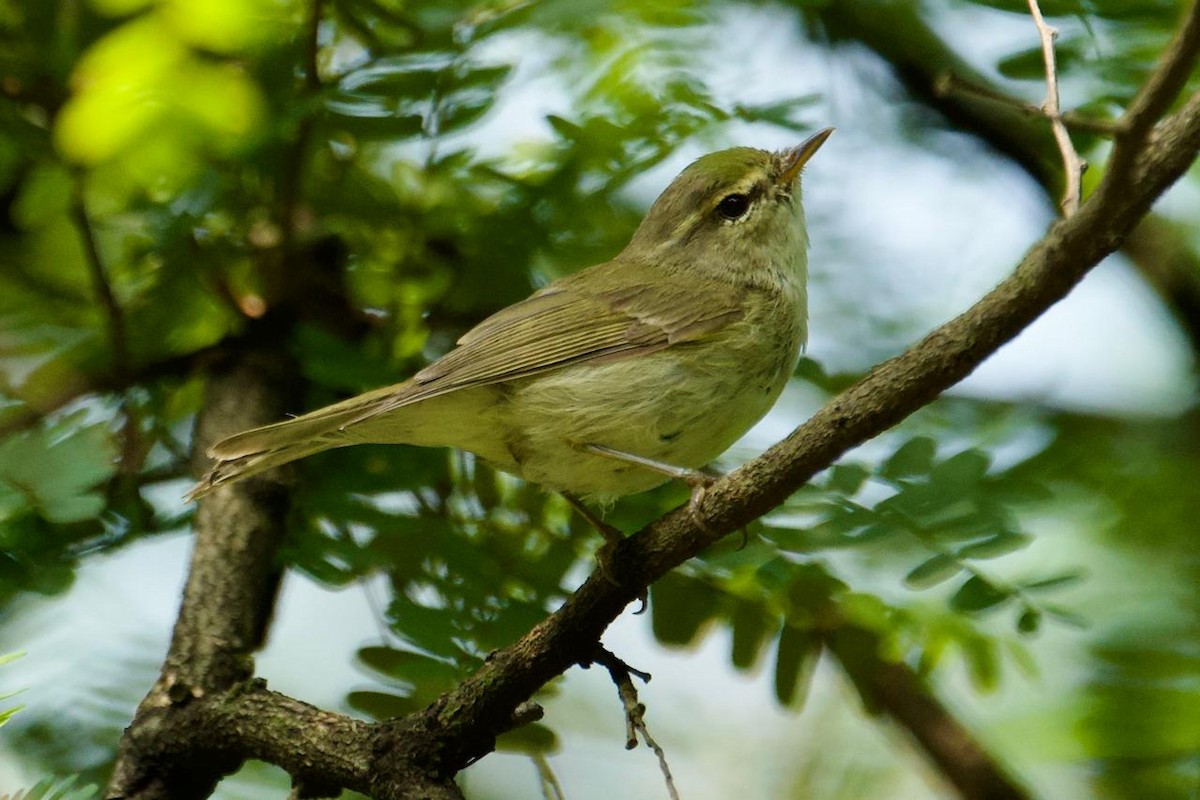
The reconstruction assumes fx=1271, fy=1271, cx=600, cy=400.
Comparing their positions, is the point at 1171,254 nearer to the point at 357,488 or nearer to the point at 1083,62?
the point at 1083,62

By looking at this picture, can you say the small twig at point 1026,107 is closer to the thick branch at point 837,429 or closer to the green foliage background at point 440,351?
the thick branch at point 837,429

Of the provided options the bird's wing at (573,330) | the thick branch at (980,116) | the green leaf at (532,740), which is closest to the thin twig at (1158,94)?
the bird's wing at (573,330)

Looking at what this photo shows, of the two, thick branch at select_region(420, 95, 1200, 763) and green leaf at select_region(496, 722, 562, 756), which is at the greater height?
thick branch at select_region(420, 95, 1200, 763)

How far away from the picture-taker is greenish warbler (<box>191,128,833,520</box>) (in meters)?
3.62

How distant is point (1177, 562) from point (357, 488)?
2865 mm

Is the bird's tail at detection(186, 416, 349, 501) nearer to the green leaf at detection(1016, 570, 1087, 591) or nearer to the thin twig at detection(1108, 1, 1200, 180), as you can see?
the green leaf at detection(1016, 570, 1087, 591)

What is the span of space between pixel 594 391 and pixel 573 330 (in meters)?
0.30

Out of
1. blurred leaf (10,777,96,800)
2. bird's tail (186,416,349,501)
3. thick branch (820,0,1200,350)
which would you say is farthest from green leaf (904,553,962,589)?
thick branch (820,0,1200,350)

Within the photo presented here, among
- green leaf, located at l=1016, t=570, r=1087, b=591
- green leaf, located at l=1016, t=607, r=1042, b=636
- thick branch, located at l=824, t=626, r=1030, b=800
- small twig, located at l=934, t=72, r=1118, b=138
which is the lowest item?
thick branch, located at l=824, t=626, r=1030, b=800

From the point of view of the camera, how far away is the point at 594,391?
375cm

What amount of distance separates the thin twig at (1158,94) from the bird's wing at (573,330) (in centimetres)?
185

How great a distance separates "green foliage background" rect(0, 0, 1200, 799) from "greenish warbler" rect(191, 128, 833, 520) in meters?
0.29

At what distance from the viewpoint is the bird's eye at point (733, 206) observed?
178 inches

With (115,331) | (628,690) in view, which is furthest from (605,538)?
(115,331)
